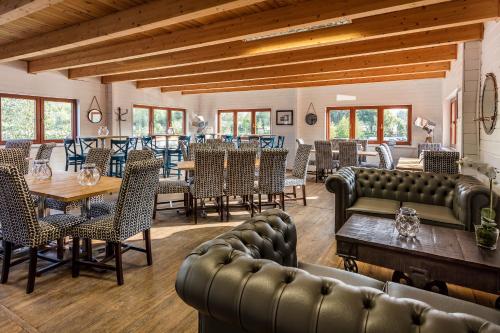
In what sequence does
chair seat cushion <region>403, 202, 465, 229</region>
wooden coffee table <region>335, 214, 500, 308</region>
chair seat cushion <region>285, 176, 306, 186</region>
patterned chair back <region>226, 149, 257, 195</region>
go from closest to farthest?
wooden coffee table <region>335, 214, 500, 308</region>, chair seat cushion <region>403, 202, 465, 229</region>, patterned chair back <region>226, 149, 257, 195</region>, chair seat cushion <region>285, 176, 306, 186</region>

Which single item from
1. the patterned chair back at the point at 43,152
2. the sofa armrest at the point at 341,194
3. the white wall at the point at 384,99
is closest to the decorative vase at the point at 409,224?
the sofa armrest at the point at 341,194

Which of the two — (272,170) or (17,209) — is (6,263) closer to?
(17,209)

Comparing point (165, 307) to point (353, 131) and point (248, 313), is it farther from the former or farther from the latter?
point (353, 131)

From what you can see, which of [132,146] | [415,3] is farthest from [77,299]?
[132,146]

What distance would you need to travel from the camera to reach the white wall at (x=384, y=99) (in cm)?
868

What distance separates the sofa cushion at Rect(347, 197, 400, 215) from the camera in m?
3.46

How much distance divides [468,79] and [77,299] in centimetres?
533

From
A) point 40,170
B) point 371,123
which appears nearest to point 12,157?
point 40,170

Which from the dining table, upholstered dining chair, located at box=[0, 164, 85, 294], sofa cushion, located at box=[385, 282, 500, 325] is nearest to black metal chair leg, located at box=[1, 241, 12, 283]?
upholstered dining chair, located at box=[0, 164, 85, 294]

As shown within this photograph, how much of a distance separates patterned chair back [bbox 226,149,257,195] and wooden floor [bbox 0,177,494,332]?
110 centimetres

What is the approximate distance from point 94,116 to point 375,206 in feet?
24.4

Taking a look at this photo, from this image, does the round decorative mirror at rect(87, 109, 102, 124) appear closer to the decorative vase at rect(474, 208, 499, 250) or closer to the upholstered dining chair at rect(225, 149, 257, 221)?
the upholstered dining chair at rect(225, 149, 257, 221)

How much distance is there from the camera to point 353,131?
9.75 m

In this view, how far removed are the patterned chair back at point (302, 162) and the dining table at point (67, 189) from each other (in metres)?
3.25
